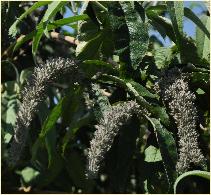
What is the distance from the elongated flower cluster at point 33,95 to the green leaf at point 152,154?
33cm

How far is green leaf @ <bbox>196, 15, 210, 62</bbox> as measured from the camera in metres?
1.46

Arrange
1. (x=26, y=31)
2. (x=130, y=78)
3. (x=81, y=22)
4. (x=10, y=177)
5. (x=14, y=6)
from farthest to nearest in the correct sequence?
(x=10, y=177) < (x=26, y=31) < (x=14, y=6) < (x=81, y=22) < (x=130, y=78)

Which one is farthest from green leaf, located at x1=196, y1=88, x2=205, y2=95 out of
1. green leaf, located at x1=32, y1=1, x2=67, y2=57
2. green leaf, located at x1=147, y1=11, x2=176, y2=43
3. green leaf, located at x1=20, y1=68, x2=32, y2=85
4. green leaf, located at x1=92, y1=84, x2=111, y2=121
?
green leaf, located at x1=20, y1=68, x2=32, y2=85

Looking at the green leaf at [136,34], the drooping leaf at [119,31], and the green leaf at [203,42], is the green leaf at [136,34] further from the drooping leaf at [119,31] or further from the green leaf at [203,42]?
the green leaf at [203,42]

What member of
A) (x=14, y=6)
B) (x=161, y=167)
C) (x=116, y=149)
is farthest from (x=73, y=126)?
(x=14, y=6)

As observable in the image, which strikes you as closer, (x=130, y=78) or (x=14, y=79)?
(x=130, y=78)

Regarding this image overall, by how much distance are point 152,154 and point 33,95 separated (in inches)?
16.3

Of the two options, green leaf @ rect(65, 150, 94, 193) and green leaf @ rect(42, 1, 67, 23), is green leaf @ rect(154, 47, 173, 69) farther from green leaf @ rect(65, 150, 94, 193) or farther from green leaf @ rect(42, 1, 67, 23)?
green leaf @ rect(65, 150, 94, 193)

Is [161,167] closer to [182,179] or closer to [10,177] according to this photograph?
Answer: [182,179]

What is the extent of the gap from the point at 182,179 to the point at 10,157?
349mm

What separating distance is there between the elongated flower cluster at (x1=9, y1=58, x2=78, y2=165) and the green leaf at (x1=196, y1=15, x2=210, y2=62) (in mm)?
378

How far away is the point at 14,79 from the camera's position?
2.10m

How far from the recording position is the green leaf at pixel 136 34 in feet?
4.17

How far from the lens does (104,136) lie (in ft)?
3.61
